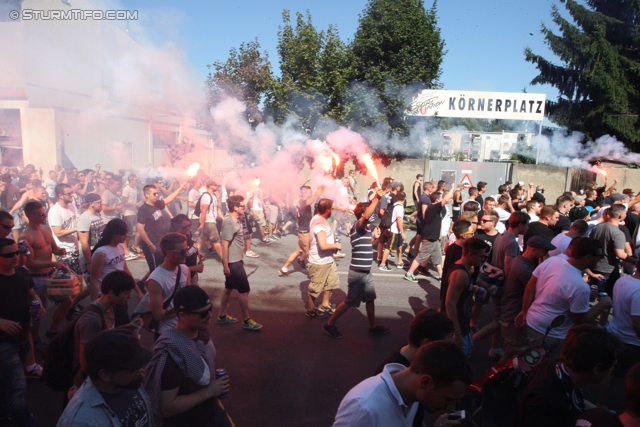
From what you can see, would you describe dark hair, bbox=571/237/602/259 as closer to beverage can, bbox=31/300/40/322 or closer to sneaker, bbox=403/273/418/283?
sneaker, bbox=403/273/418/283

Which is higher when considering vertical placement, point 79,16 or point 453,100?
point 79,16

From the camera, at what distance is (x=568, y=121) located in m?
20.9

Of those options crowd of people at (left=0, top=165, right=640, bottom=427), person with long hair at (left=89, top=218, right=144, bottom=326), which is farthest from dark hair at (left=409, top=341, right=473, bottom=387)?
person with long hair at (left=89, top=218, right=144, bottom=326)

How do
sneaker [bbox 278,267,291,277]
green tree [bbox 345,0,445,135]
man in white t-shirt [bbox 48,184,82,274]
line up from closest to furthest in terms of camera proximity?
man in white t-shirt [bbox 48,184,82,274], sneaker [bbox 278,267,291,277], green tree [bbox 345,0,445,135]

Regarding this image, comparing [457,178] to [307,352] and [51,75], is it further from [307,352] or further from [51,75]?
[51,75]

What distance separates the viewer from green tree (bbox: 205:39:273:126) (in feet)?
50.0

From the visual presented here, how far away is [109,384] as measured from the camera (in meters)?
1.94

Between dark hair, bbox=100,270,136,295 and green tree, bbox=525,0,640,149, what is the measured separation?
22594 millimetres

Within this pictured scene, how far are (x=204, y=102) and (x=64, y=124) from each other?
6.73 meters

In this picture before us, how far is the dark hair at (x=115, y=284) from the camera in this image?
2.96 m

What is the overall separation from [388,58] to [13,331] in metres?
15.1

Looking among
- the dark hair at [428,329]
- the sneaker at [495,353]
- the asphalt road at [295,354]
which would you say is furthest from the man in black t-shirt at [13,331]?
the sneaker at [495,353]

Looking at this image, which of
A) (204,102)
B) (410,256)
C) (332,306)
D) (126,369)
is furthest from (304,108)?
(126,369)

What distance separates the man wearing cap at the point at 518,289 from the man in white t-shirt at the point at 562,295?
0.36 meters
